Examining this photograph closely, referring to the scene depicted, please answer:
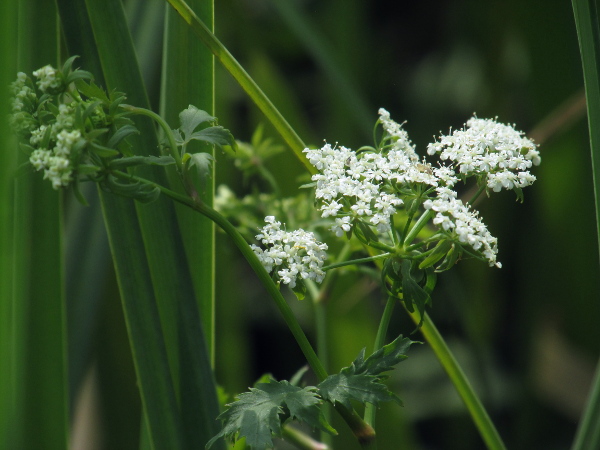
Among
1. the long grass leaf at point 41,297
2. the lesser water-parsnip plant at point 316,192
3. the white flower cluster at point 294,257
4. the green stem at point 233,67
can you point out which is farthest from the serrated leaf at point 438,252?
the long grass leaf at point 41,297

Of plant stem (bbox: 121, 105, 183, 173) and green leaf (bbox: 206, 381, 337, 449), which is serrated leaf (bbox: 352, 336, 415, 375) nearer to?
green leaf (bbox: 206, 381, 337, 449)

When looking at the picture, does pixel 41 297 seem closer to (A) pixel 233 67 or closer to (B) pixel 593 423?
(A) pixel 233 67

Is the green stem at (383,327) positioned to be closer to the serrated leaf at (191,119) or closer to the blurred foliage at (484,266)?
the serrated leaf at (191,119)

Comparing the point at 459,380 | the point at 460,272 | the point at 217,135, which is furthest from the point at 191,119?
the point at 460,272

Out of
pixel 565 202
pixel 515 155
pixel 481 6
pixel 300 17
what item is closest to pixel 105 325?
pixel 300 17

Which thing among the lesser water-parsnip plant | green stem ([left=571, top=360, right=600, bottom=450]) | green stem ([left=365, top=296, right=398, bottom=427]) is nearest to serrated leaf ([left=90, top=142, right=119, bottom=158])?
the lesser water-parsnip plant
